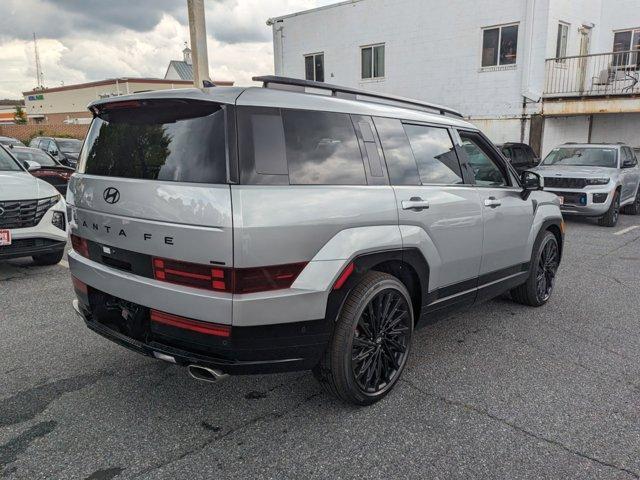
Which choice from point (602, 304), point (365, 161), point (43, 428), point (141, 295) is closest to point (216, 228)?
point (141, 295)

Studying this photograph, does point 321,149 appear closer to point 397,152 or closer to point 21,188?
point 397,152

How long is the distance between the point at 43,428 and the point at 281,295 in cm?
161

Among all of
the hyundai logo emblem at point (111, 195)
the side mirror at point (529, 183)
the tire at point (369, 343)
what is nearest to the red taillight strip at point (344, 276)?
the tire at point (369, 343)

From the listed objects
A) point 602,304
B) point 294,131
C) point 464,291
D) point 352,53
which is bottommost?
point 602,304

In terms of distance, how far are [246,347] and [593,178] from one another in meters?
9.31

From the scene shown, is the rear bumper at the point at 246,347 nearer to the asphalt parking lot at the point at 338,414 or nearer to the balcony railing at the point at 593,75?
the asphalt parking lot at the point at 338,414

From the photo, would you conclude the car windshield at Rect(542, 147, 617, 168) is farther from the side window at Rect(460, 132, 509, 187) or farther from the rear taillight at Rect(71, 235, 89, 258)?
the rear taillight at Rect(71, 235, 89, 258)

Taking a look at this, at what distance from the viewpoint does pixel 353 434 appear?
2791mm

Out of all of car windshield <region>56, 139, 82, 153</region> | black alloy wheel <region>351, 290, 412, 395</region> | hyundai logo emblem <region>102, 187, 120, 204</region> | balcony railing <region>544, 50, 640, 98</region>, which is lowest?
black alloy wheel <region>351, 290, 412, 395</region>

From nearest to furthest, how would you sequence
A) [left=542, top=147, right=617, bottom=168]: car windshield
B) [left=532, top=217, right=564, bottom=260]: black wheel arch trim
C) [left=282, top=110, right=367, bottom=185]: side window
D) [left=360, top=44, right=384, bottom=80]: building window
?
[left=282, top=110, right=367, bottom=185]: side window
[left=532, top=217, right=564, bottom=260]: black wheel arch trim
[left=542, top=147, right=617, bottom=168]: car windshield
[left=360, top=44, right=384, bottom=80]: building window

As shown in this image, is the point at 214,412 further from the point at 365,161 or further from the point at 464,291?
the point at 464,291

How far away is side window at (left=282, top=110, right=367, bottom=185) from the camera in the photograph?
8.71 feet

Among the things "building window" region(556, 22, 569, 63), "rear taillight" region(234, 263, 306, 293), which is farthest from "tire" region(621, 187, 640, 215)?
"rear taillight" region(234, 263, 306, 293)

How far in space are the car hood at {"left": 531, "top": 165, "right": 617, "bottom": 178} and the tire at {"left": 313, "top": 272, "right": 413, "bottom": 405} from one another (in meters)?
7.97
